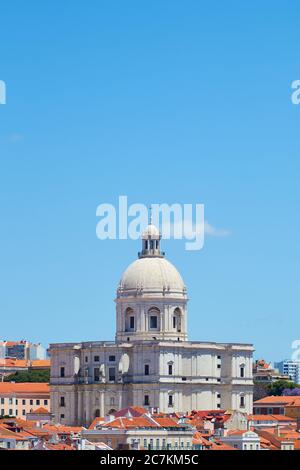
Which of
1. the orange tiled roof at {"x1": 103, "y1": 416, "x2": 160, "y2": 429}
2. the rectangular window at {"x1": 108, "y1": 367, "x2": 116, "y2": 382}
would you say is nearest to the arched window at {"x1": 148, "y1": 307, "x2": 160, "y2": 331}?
the rectangular window at {"x1": 108, "y1": 367, "x2": 116, "y2": 382}

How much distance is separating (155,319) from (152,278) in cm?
231

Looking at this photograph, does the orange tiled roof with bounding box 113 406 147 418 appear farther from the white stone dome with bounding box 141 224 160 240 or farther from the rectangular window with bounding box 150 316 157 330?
the white stone dome with bounding box 141 224 160 240

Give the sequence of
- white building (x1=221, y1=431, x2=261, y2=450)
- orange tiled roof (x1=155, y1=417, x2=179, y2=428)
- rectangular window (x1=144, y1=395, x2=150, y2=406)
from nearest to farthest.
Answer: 1. white building (x1=221, y1=431, x2=261, y2=450)
2. orange tiled roof (x1=155, y1=417, x2=179, y2=428)
3. rectangular window (x1=144, y1=395, x2=150, y2=406)

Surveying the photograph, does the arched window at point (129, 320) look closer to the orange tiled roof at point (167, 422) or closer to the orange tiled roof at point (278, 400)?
the orange tiled roof at point (278, 400)

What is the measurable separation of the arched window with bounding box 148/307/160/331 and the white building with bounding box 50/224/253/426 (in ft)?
0.18

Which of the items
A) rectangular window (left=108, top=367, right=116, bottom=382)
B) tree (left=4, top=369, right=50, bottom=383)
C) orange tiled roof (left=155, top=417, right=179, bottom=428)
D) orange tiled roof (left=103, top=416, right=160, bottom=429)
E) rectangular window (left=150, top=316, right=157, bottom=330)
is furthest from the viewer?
tree (left=4, top=369, right=50, bottom=383)

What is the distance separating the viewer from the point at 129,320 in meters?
110

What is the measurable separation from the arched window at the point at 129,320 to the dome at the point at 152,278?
1175 millimetres

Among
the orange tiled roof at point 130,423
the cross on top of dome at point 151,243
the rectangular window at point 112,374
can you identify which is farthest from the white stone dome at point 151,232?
the orange tiled roof at point 130,423

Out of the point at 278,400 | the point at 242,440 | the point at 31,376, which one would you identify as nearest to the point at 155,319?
the point at 278,400

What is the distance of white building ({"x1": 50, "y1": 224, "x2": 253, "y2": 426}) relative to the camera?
348 ft

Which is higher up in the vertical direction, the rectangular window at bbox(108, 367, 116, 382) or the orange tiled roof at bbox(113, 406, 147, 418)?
the rectangular window at bbox(108, 367, 116, 382)

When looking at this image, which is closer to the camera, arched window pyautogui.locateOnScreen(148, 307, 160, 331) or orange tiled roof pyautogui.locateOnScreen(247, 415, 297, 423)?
orange tiled roof pyautogui.locateOnScreen(247, 415, 297, 423)
